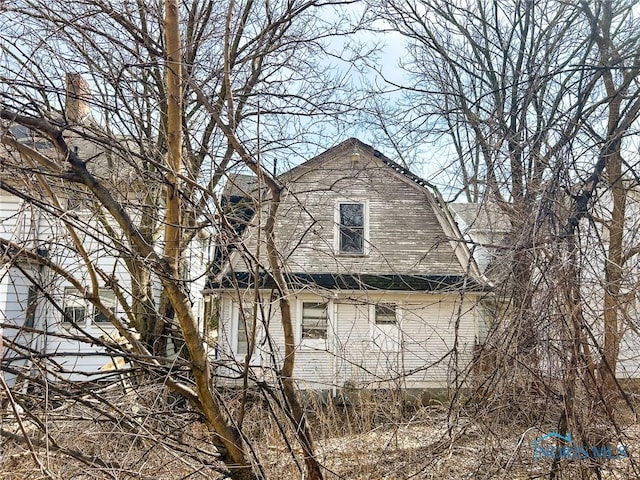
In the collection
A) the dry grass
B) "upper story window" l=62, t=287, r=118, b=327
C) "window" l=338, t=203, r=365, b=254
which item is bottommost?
the dry grass

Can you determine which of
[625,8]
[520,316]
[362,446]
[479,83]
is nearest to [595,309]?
[520,316]

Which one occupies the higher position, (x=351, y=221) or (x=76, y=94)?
(x=76, y=94)

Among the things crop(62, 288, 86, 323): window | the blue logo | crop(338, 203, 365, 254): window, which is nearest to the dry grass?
the blue logo

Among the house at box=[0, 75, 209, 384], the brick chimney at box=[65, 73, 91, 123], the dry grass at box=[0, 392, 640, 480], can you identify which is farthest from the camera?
the brick chimney at box=[65, 73, 91, 123]

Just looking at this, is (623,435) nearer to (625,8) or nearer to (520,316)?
(520,316)

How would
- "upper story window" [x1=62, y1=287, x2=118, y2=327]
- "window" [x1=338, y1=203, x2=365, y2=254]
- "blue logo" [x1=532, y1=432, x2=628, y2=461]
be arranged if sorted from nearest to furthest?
"upper story window" [x1=62, y1=287, x2=118, y2=327], "blue logo" [x1=532, y1=432, x2=628, y2=461], "window" [x1=338, y1=203, x2=365, y2=254]

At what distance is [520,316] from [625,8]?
11.9 ft

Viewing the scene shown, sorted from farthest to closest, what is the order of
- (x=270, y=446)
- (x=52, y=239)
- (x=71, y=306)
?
(x=270, y=446) < (x=71, y=306) < (x=52, y=239)

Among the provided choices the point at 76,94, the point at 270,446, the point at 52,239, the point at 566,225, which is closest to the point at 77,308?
the point at 52,239

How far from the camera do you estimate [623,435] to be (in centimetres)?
310

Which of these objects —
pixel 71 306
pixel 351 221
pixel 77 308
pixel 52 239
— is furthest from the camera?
pixel 351 221

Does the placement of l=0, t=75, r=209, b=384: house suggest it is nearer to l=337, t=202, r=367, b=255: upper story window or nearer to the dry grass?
the dry grass

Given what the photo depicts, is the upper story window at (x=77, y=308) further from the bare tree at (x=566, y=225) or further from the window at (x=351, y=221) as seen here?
the window at (x=351, y=221)

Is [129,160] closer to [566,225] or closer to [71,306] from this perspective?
[71,306]
